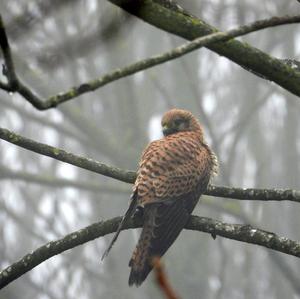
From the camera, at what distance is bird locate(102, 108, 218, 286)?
468cm

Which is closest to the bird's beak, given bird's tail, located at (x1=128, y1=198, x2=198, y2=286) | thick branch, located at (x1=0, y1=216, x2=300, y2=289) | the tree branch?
bird's tail, located at (x1=128, y1=198, x2=198, y2=286)

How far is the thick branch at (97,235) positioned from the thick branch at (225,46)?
32.1 inches

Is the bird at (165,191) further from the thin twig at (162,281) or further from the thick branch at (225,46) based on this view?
the thin twig at (162,281)

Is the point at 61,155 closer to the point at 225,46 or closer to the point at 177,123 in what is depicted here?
the point at 225,46

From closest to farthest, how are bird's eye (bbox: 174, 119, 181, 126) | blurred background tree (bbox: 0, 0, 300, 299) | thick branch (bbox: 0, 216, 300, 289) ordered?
thick branch (bbox: 0, 216, 300, 289) → bird's eye (bbox: 174, 119, 181, 126) → blurred background tree (bbox: 0, 0, 300, 299)

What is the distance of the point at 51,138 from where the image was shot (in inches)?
581

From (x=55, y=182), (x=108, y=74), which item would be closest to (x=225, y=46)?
(x=108, y=74)

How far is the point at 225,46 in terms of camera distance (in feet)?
11.0

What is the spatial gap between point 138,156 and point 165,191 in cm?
589

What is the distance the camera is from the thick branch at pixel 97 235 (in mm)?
3922

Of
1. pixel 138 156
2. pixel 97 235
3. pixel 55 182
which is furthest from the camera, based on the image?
pixel 138 156

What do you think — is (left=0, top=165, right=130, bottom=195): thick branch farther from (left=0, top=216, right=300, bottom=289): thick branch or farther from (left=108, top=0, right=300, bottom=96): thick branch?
(left=108, top=0, right=300, bottom=96): thick branch

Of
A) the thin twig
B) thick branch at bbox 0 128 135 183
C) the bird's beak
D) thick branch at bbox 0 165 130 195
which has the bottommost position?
the thin twig

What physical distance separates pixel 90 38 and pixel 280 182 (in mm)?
10470
